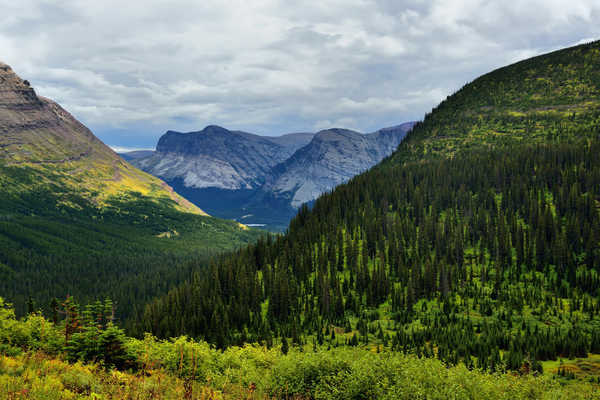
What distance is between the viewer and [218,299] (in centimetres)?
17288

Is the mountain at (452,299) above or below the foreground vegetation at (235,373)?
→ below

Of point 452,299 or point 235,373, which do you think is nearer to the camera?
point 235,373

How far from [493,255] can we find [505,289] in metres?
28.3

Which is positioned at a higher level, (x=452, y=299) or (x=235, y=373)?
(x=235, y=373)

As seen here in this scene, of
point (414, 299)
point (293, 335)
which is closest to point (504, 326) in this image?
point (414, 299)

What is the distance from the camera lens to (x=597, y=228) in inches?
6718

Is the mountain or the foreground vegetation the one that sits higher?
the foreground vegetation

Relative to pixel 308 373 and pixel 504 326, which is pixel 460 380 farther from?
pixel 504 326

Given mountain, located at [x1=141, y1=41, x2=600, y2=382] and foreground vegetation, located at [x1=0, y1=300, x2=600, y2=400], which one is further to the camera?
mountain, located at [x1=141, y1=41, x2=600, y2=382]

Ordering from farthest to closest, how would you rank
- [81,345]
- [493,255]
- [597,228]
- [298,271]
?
Result: [298,271]
[493,255]
[597,228]
[81,345]

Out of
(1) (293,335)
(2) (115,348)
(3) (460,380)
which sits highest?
(2) (115,348)

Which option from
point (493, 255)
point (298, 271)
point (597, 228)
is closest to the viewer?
point (597, 228)

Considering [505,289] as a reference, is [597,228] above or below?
above

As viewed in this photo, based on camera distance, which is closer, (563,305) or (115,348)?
(115,348)
